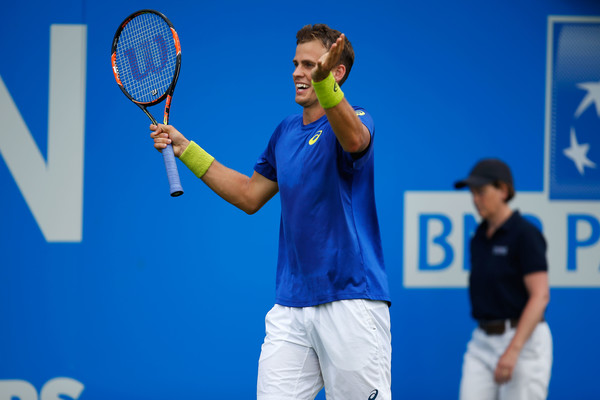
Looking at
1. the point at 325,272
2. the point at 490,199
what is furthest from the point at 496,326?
the point at 325,272

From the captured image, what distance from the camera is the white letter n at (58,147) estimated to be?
177 inches

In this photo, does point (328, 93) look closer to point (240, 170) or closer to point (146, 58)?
point (146, 58)

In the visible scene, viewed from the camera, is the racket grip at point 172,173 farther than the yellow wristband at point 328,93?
Yes

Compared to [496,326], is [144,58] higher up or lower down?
higher up

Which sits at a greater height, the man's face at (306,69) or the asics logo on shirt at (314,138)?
the man's face at (306,69)

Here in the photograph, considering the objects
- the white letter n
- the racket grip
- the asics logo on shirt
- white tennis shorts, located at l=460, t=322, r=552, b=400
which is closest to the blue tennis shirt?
the asics logo on shirt

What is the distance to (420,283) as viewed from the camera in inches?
182

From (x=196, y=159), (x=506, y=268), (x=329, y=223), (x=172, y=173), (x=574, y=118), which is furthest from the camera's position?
(x=574, y=118)

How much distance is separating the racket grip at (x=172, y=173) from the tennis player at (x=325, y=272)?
393 millimetres

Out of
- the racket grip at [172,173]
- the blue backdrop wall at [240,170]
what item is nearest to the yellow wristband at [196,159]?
the racket grip at [172,173]

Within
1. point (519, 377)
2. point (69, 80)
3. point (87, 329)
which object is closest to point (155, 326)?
point (87, 329)

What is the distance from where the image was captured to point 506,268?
100 inches

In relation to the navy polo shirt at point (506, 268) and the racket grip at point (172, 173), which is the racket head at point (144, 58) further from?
the navy polo shirt at point (506, 268)

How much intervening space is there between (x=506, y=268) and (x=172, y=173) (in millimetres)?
1341
